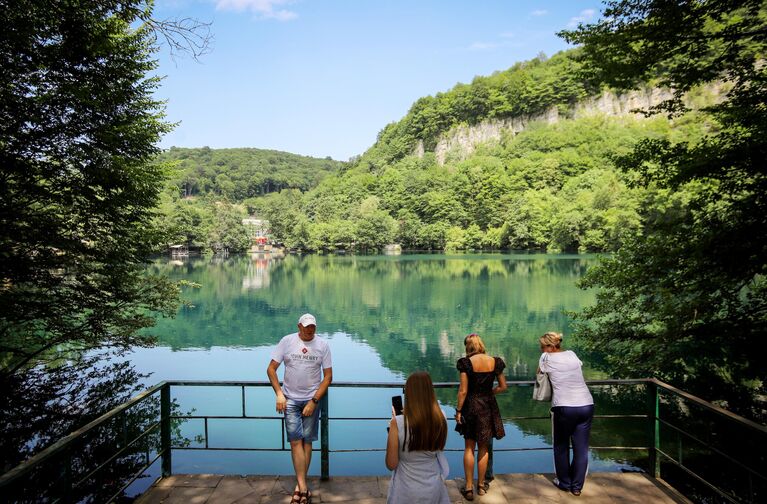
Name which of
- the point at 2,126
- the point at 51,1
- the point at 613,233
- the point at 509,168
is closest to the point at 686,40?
the point at 51,1

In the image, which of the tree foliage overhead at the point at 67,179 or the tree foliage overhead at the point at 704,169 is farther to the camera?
the tree foliage overhead at the point at 67,179

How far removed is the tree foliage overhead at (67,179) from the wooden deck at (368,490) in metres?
4.56

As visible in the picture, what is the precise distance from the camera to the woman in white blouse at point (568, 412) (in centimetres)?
391

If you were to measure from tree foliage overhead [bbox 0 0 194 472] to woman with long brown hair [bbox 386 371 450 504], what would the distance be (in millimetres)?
5690

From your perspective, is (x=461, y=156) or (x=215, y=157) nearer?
(x=461, y=156)

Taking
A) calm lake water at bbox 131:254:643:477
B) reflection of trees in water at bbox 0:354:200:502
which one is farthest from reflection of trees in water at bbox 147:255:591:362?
reflection of trees in water at bbox 0:354:200:502

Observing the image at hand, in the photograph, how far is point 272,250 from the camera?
116 metres

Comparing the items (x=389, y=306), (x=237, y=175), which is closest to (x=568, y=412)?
(x=389, y=306)

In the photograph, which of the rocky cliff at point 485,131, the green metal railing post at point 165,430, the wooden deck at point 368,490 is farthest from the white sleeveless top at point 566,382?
the rocky cliff at point 485,131

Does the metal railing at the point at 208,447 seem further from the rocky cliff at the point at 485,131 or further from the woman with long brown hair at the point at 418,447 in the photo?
the rocky cliff at the point at 485,131

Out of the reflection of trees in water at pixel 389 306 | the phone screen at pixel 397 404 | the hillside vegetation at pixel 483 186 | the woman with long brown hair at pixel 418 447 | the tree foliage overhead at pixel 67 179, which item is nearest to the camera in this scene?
the woman with long brown hair at pixel 418 447

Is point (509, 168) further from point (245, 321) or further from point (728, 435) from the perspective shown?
point (728, 435)

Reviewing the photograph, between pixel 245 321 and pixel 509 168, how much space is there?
86.1m

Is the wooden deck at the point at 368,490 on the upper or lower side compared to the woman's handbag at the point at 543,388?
lower
